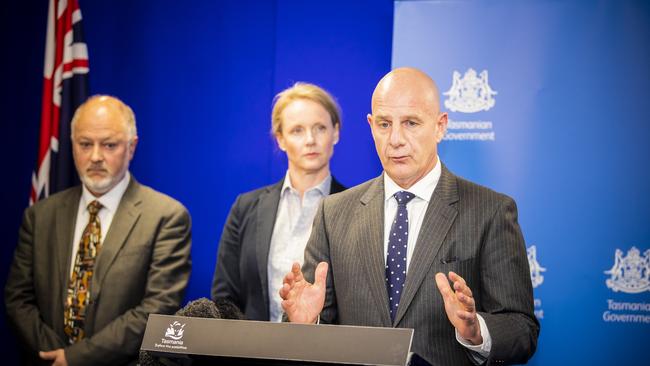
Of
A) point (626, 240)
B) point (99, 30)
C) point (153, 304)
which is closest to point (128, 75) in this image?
point (99, 30)

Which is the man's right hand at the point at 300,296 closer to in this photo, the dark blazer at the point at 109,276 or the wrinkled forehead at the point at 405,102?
the wrinkled forehead at the point at 405,102

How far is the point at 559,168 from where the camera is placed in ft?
13.1

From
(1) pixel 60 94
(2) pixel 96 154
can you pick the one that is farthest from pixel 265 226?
(1) pixel 60 94

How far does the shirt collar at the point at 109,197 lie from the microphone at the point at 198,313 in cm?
169

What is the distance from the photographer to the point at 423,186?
281cm

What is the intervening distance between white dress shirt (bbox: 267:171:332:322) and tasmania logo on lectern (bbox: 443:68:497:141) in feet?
2.33

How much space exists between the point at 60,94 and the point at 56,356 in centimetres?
194

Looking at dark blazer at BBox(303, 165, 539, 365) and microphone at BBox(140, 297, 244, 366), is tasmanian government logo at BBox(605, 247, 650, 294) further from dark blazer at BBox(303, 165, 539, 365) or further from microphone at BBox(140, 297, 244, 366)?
microphone at BBox(140, 297, 244, 366)

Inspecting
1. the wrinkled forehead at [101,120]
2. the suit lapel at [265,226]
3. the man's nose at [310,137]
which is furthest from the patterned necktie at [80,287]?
the man's nose at [310,137]

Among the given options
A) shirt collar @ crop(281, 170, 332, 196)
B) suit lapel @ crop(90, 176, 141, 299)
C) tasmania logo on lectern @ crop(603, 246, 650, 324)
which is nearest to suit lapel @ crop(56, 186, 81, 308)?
suit lapel @ crop(90, 176, 141, 299)

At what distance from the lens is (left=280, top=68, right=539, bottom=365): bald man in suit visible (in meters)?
2.56

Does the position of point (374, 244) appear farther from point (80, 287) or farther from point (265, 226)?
point (80, 287)

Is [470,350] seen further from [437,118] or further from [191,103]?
[191,103]

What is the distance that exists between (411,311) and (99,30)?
156 inches
